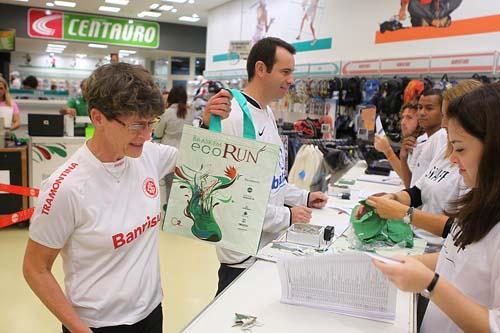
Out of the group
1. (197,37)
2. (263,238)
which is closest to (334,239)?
(263,238)

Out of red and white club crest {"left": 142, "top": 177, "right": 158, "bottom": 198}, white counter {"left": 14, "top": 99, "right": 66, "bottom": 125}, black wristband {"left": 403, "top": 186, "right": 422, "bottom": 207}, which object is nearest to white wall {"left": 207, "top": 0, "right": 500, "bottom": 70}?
black wristband {"left": 403, "top": 186, "right": 422, "bottom": 207}

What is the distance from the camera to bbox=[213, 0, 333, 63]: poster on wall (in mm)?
8102

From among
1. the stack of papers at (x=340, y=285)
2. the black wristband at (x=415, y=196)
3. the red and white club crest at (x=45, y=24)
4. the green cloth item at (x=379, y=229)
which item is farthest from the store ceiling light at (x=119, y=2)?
the stack of papers at (x=340, y=285)

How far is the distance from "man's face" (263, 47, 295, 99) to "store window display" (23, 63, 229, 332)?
2.98ft

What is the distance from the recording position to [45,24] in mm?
12148

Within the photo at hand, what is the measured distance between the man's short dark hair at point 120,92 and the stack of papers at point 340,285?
2.36ft

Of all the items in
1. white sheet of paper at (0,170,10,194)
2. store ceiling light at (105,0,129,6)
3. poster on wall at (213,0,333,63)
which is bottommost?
white sheet of paper at (0,170,10,194)

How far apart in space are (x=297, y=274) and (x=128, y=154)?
2.39 feet

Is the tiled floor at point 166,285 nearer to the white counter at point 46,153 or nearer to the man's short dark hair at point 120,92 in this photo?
the white counter at point 46,153

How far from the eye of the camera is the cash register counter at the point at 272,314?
4.79 ft

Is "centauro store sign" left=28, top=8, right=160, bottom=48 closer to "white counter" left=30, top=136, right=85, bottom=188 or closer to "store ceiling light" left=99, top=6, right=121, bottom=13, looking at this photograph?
"store ceiling light" left=99, top=6, right=121, bottom=13

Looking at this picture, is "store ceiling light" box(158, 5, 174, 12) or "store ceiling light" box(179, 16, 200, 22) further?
"store ceiling light" box(179, 16, 200, 22)

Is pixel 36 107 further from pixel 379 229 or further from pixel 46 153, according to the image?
pixel 379 229

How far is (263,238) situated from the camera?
236 centimetres
